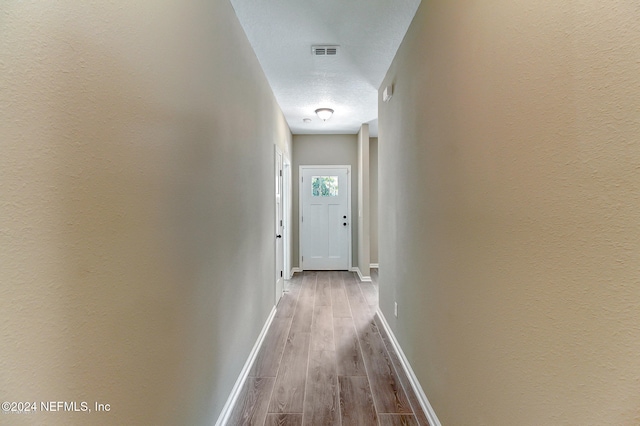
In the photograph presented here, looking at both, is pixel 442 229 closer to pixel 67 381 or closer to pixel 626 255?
pixel 626 255

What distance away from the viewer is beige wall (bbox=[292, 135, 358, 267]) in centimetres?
567

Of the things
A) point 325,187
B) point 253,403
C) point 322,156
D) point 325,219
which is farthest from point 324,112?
point 253,403

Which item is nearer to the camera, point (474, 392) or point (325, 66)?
point (474, 392)

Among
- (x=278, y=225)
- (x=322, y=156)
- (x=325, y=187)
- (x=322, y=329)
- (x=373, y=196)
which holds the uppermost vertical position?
(x=322, y=156)

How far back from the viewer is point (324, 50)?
252 centimetres

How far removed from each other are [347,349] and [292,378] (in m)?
0.63

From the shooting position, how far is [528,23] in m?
→ 0.90

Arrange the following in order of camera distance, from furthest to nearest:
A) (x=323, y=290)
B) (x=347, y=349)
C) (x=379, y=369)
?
1. (x=323, y=290)
2. (x=347, y=349)
3. (x=379, y=369)

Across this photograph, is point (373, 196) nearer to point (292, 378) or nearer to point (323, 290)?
point (323, 290)

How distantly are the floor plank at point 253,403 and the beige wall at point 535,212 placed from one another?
1033 mm

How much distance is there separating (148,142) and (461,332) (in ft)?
4.91

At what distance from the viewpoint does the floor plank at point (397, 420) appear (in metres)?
1.73

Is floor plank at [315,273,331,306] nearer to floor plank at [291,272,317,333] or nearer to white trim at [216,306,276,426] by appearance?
floor plank at [291,272,317,333]

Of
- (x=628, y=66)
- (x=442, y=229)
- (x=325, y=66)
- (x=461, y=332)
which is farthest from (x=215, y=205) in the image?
(x=325, y=66)
